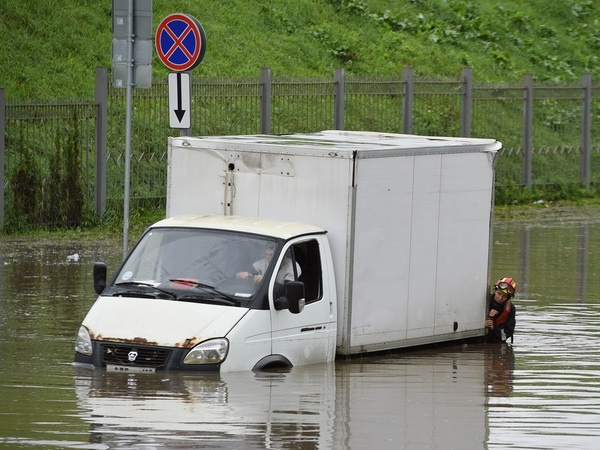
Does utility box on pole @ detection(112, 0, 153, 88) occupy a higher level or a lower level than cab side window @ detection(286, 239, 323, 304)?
higher

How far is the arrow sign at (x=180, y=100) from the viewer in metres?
14.6

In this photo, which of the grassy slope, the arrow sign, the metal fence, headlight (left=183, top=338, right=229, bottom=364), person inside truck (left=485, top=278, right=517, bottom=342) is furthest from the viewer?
the grassy slope

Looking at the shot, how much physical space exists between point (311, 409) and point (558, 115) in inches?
842

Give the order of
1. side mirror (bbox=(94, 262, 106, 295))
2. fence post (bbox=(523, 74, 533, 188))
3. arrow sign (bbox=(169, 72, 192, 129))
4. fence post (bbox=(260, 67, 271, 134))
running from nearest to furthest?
side mirror (bbox=(94, 262, 106, 295)) < arrow sign (bbox=(169, 72, 192, 129)) < fence post (bbox=(260, 67, 271, 134)) < fence post (bbox=(523, 74, 533, 188))

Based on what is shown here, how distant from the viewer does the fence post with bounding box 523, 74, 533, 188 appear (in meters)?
29.2

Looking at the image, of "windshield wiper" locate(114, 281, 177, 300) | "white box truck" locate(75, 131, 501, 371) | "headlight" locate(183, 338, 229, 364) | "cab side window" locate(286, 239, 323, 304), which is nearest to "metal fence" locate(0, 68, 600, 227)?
"white box truck" locate(75, 131, 501, 371)

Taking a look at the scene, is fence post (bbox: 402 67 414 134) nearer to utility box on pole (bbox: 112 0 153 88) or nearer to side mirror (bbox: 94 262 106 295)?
utility box on pole (bbox: 112 0 153 88)

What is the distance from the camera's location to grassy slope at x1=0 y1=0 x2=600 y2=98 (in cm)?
2766

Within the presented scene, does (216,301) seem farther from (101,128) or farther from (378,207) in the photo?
(101,128)

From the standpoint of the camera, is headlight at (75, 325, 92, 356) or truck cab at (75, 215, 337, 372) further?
headlight at (75, 325, 92, 356)

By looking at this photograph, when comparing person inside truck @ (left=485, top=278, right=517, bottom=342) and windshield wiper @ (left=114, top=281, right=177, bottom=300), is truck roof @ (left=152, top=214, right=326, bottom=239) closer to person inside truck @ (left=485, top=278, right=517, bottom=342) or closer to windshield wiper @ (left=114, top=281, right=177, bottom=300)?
windshield wiper @ (left=114, top=281, right=177, bottom=300)

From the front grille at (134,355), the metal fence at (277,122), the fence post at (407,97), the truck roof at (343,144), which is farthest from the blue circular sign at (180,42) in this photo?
the fence post at (407,97)

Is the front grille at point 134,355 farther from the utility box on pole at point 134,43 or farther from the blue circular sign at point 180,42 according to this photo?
the blue circular sign at point 180,42

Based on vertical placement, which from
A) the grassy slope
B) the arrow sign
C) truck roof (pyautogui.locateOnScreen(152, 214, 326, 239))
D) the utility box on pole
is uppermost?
the grassy slope
